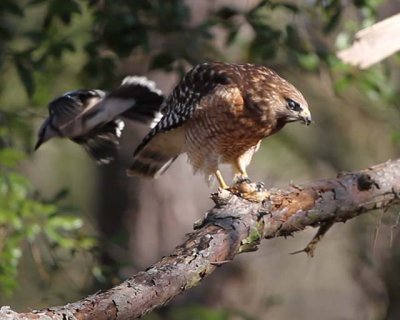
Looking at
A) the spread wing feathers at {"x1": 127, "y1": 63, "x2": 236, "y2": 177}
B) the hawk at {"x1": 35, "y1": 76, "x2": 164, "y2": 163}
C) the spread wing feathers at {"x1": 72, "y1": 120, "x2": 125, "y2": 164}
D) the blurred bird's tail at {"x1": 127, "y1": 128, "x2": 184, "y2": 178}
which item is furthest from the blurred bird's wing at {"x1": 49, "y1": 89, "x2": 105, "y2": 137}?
the blurred bird's tail at {"x1": 127, "y1": 128, "x2": 184, "y2": 178}

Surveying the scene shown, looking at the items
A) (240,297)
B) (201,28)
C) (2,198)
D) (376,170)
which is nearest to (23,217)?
Answer: (2,198)

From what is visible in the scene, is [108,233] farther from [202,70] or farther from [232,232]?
[232,232]

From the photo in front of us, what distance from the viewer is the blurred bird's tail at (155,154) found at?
5.20m

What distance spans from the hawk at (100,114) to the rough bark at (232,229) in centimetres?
141

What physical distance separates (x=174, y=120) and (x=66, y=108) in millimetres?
543

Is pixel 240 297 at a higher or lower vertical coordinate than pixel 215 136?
lower

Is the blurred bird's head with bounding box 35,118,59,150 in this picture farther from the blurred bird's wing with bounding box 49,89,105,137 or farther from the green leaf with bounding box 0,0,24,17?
the green leaf with bounding box 0,0,24,17

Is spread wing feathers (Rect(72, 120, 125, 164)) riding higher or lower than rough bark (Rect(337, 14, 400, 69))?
lower

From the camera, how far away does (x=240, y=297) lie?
7734mm

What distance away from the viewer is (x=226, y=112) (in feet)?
15.5

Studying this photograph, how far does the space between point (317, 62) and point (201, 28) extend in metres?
0.72

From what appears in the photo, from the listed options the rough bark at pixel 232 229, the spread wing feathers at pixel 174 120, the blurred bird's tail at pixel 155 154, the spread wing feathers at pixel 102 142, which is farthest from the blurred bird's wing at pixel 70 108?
the rough bark at pixel 232 229

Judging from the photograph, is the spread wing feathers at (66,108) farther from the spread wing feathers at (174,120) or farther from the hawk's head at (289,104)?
the hawk's head at (289,104)

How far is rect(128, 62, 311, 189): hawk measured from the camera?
4547 millimetres
